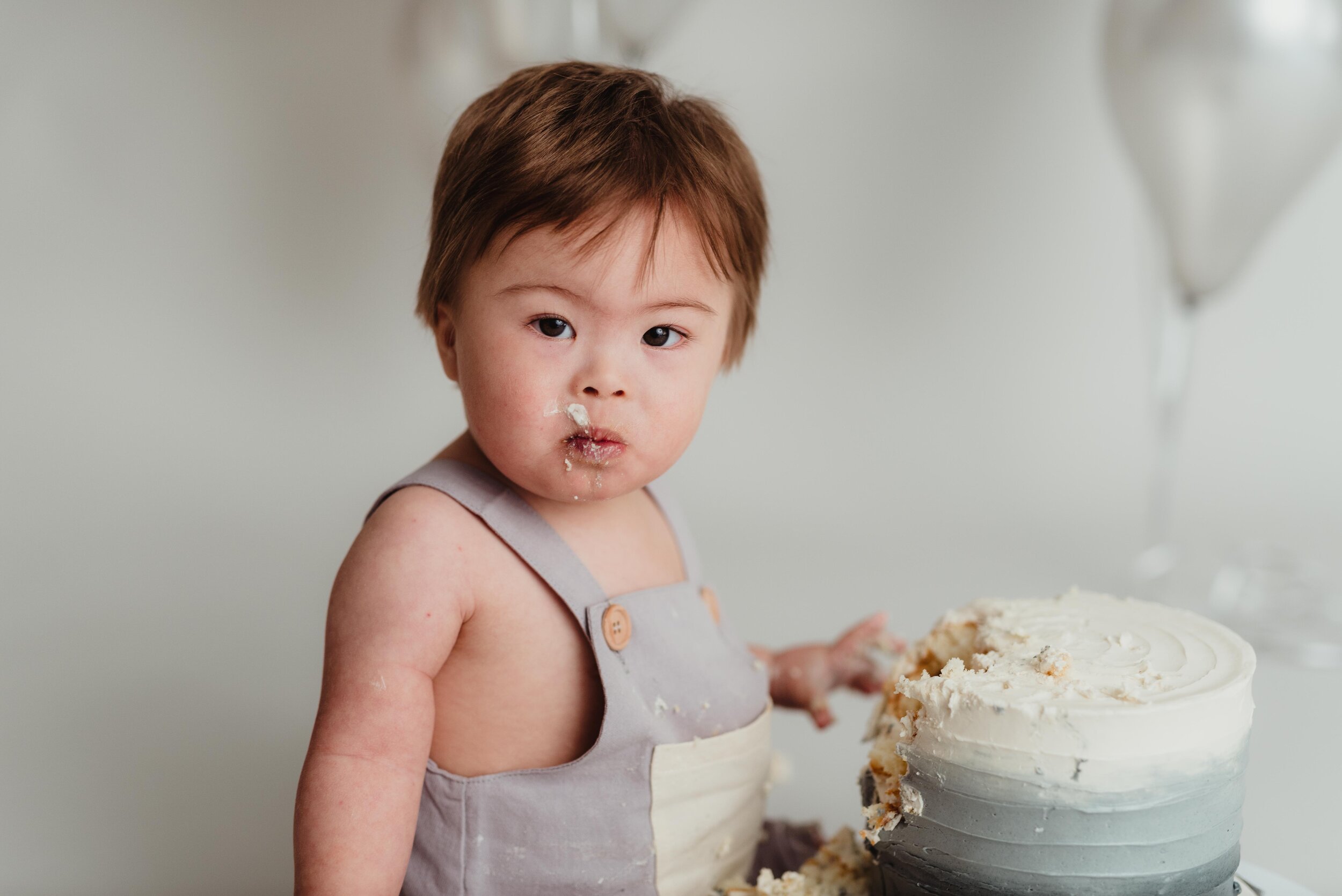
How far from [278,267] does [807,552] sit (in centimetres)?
97

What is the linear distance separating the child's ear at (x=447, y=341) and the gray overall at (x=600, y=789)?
72mm

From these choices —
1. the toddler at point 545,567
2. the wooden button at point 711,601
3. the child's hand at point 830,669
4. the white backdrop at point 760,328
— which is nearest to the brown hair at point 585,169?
the toddler at point 545,567

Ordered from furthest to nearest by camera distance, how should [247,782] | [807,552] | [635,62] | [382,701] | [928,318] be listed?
[928,318], [807,552], [635,62], [247,782], [382,701]

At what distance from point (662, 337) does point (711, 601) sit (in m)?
0.25

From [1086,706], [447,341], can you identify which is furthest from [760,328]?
[1086,706]

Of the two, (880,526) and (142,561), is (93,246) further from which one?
(880,526)

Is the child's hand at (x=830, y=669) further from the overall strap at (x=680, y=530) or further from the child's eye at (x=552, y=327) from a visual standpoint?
the child's eye at (x=552, y=327)

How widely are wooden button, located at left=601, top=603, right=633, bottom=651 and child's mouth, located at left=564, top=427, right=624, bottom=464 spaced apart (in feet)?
0.37

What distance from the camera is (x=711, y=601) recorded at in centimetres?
105

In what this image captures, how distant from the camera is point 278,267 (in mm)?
2041

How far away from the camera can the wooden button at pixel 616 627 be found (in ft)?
2.94

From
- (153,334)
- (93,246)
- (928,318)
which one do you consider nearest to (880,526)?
(928,318)

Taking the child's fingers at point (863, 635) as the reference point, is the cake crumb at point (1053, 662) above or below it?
above

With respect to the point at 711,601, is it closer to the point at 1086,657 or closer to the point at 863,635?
the point at 863,635
